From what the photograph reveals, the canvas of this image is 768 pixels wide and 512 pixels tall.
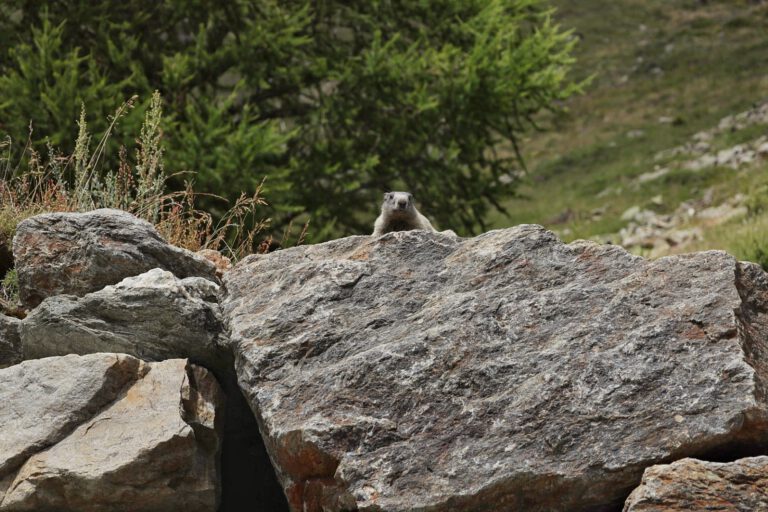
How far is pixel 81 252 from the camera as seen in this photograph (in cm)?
638

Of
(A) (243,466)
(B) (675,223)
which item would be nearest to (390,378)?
(A) (243,466)

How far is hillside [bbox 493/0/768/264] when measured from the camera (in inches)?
896

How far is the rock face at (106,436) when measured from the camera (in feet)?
17.1

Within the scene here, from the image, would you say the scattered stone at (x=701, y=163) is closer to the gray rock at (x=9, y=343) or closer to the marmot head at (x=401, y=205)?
the marmot head at (x=401, y=205)

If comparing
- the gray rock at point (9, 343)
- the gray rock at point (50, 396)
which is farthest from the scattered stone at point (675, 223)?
the gray rock at point (50, 396)

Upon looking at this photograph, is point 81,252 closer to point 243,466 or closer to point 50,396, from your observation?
point 50,396

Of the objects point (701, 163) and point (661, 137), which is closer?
point (701, 163)

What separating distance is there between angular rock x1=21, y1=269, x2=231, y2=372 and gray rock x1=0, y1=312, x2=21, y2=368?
20 centimetres

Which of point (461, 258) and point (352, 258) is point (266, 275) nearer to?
point (352, 258)

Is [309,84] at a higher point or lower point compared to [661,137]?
higher

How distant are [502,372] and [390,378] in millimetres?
588

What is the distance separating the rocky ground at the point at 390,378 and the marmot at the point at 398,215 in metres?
1.71

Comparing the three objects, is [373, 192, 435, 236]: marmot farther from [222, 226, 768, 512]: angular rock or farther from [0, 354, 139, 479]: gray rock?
[0, 354, 139, 479]: gray rock

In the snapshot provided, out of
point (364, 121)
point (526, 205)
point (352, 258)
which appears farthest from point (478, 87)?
point (526, 205)
